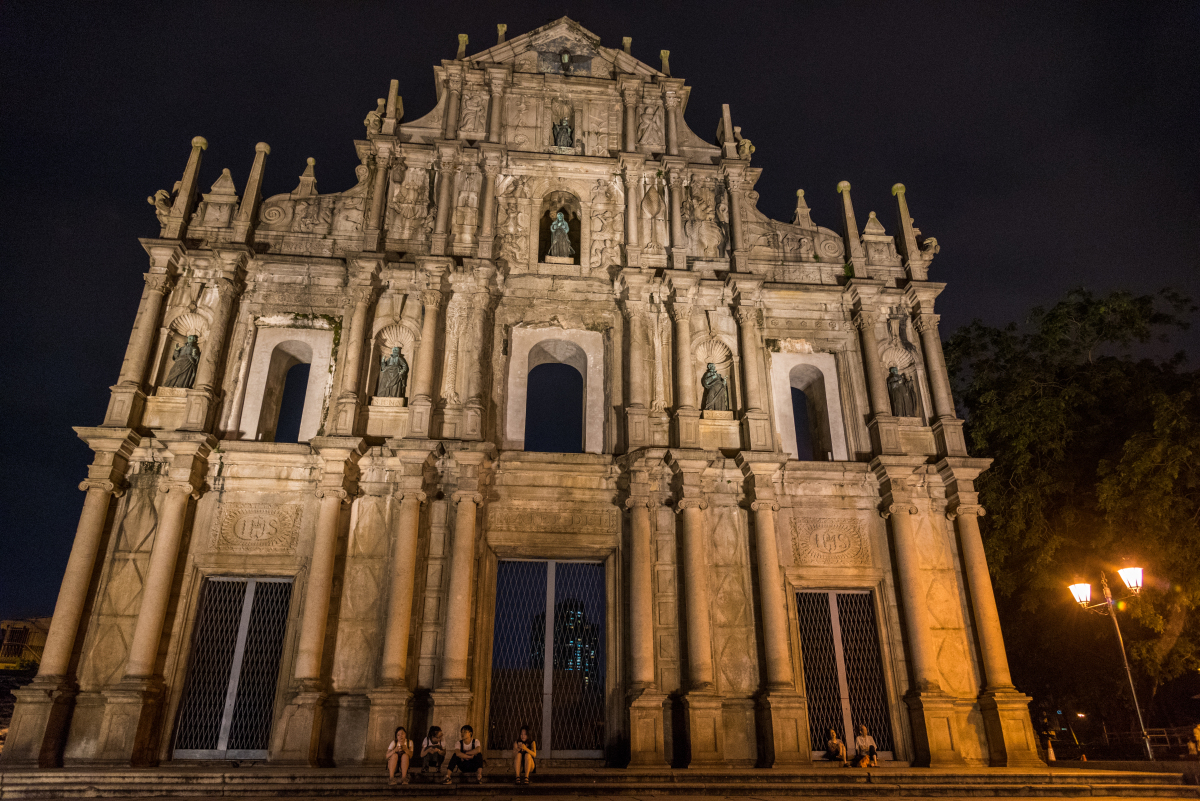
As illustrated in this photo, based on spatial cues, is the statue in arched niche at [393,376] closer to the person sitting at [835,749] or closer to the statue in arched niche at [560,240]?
the statue in arched niche at [560,240]

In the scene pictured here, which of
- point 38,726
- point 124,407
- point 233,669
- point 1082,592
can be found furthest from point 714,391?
point 38,726

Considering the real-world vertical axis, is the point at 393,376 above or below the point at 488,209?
below

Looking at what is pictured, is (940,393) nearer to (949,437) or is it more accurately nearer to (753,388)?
(949,437)

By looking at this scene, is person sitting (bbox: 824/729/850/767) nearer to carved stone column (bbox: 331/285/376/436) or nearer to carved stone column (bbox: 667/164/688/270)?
carved stone column (bbox: 667/164/688/270)

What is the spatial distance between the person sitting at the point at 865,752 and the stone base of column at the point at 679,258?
32.8 feet

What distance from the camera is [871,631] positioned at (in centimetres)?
1522

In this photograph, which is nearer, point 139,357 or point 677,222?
point 139,357

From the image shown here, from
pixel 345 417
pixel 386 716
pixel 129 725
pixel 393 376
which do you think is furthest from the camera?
pixel 393 376

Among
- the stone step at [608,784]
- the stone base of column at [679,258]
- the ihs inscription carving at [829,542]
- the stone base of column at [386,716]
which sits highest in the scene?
the stone base of column at [679,258]

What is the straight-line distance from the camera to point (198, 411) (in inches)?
588

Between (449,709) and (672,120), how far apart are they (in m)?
14.4

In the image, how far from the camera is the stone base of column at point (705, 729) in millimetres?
13094

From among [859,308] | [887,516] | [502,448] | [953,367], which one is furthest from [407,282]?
[953,367]

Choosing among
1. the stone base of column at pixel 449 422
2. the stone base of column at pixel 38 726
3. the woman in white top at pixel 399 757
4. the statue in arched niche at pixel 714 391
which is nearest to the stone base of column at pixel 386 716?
the woman in white top at pixel 399 757
